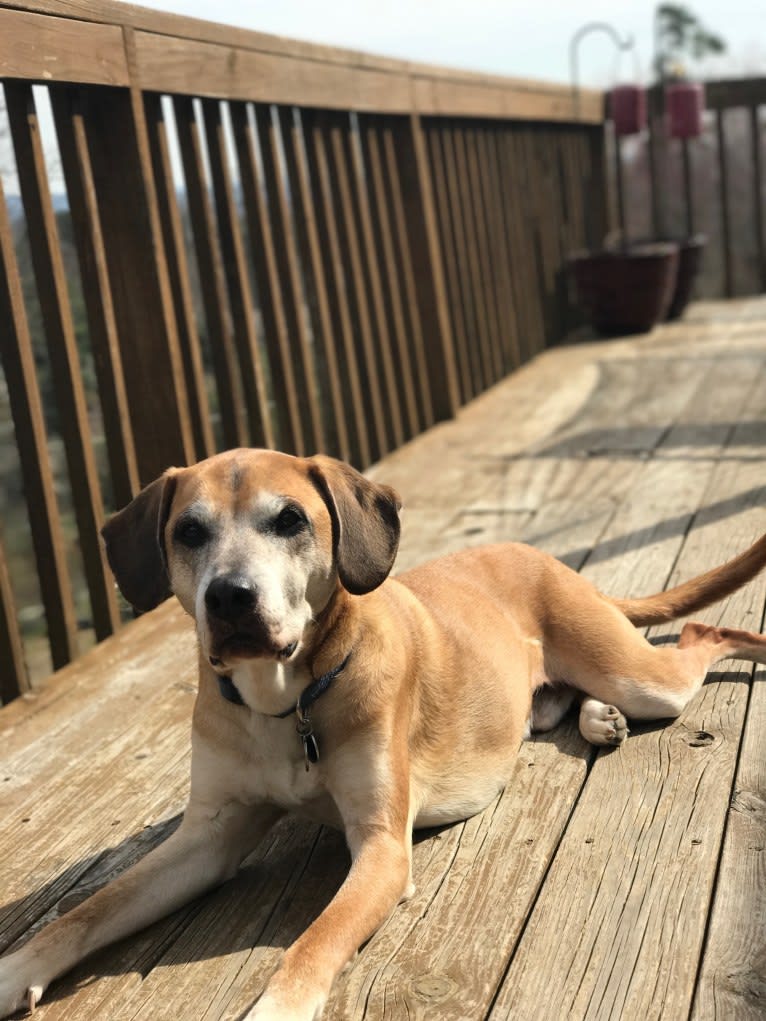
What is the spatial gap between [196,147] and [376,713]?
9.64ft

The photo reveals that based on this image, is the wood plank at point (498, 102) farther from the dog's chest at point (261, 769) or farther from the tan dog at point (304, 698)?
the dog's chest at point (261, 769)

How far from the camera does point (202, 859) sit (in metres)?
2.76

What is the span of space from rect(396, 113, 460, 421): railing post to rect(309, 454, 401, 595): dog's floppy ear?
14.7ft

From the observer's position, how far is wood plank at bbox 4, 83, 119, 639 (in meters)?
3.99

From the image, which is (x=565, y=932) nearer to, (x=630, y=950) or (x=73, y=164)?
(x=630, y=950)

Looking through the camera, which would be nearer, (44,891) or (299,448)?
(44,891)

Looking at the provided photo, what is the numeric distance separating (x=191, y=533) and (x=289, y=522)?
188 millimetres

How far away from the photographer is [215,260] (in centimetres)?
508

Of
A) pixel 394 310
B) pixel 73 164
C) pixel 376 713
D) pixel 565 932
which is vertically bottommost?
pixel 565 932

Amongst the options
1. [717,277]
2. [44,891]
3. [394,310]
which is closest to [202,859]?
[44,891]

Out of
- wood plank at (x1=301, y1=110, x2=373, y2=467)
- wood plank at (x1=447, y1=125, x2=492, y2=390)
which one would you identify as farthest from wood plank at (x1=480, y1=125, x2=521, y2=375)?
wood plank at (x1=301, y1=110, x2=373, y2=467)

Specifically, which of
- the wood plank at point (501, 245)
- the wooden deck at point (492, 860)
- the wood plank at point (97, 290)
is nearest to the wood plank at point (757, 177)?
the wood plank at point (501, 245)

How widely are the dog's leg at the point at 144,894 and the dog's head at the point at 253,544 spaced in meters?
0.42

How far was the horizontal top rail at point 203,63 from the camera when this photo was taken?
3.85 m
